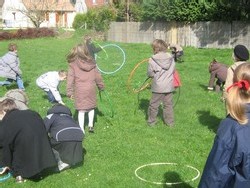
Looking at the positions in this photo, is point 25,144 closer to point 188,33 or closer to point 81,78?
point 81,78

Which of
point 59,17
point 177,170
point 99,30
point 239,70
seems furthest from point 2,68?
point 59,17

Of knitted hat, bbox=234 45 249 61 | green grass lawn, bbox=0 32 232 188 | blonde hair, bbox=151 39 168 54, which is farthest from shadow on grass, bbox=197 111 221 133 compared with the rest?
knitted hat, bbox=234 45 249 61

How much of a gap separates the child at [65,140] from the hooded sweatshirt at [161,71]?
2.68m

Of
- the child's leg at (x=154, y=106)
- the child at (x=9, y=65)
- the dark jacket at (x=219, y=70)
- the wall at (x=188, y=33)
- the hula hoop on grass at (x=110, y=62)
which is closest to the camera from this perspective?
the child's leg at (x=154, y=106)

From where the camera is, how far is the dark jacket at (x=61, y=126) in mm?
7176

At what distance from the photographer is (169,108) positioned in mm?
9766

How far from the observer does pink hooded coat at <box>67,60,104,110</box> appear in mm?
8906

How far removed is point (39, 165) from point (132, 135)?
9.79 feet

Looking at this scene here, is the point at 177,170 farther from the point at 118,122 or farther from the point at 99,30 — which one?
the point at 99,30

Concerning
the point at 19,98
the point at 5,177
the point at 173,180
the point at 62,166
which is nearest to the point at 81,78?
the point at 19,98

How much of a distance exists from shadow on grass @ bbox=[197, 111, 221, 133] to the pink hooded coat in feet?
9.65

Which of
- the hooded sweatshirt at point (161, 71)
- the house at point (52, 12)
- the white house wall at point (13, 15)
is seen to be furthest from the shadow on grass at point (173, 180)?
the white house wall at point (13, 15)

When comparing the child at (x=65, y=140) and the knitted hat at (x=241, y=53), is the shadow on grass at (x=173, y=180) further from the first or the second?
the knitted hat at (x=241, y=53)

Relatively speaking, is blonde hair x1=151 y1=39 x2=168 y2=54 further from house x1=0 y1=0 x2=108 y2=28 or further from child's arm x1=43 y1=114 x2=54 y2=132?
house x1=0 y1=0 x2=108 y2=28
